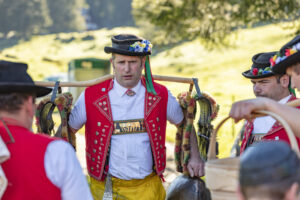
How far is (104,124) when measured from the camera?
384 cm

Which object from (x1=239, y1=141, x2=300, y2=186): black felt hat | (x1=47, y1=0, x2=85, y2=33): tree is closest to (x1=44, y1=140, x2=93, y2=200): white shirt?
(x1=239, y1=141, x2=300, y2=186): black felt hat

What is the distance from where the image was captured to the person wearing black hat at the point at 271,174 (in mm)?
1474

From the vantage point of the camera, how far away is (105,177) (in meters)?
3.90

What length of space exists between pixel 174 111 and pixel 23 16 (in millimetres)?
65314

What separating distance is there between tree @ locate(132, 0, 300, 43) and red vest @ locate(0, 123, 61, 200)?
7480 millimetres

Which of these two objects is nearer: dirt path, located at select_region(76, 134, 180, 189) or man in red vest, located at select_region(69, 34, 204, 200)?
man in red vest, located at select_region(69, 34, 204, 200)

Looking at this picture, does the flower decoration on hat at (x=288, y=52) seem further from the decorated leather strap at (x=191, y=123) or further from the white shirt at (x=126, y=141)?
the white shirt at (x=126, y=141)

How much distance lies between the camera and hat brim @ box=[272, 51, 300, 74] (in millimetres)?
2410

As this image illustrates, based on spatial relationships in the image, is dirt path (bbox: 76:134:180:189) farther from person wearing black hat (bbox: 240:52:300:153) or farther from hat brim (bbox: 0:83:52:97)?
hat brim (bbox: 0:83:52:97)

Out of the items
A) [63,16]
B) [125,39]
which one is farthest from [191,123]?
[63,16]

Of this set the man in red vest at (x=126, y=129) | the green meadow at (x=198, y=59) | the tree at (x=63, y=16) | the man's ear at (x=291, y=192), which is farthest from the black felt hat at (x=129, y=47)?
the tree at (x=63, y=16)

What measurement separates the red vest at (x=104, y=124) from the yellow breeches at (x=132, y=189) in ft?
0.34

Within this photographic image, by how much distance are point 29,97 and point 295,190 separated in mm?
1496

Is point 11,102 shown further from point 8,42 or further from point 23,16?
point 23,16
